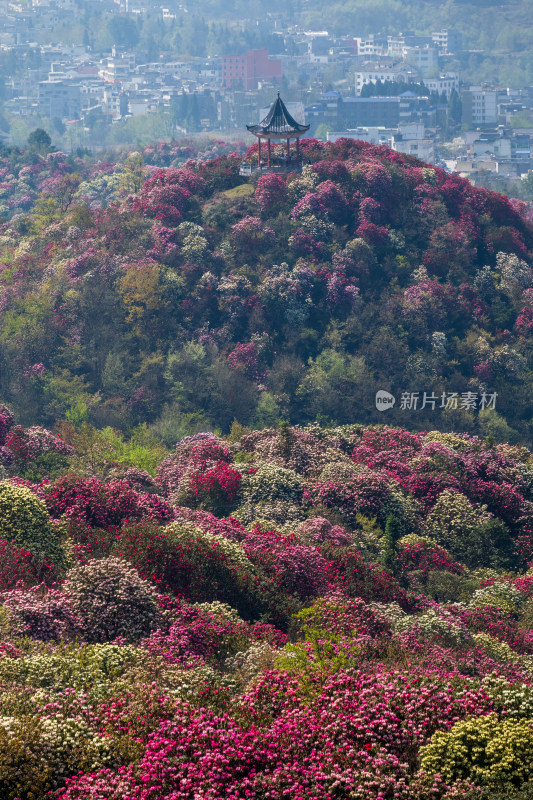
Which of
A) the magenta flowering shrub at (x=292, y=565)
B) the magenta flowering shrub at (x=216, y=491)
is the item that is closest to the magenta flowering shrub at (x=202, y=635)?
the magenta flowering shrub at (x=292, y=565)

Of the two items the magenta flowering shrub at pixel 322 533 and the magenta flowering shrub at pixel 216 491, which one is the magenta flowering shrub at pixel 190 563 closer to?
the magenta flowering shrub at pixel 322 533

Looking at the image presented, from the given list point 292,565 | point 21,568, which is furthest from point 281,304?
point 21,568

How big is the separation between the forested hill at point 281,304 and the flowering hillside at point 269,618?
1551 cm

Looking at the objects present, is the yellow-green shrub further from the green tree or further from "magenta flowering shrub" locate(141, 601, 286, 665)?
the green tree

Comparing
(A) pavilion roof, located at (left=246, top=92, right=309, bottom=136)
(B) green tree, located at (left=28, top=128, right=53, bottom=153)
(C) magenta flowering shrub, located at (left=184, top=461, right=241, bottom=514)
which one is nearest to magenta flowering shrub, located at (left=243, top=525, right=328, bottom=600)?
(C) magenta flowering shrub, located at (left=184, top=461, right=241, bottom=514)

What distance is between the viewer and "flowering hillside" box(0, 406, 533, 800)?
20391 millimetres

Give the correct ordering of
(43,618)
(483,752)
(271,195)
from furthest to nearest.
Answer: (271,195) → (43,618) → (483,752)

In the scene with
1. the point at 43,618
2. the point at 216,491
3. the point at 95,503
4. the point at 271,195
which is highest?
the point at 271,195

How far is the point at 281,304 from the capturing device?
71.1 meters

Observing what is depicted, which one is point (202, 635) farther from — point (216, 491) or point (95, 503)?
point (216, 491)

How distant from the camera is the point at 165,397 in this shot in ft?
220

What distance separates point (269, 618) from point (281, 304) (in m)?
40.7

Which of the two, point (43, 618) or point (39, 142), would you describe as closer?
point (43, 618)

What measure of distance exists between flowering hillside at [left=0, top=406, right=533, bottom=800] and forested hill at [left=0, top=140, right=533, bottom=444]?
15510mm
